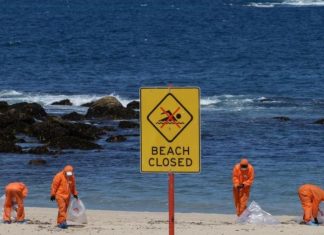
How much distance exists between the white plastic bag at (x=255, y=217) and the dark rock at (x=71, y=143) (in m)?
12.8

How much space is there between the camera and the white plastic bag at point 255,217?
2198cm

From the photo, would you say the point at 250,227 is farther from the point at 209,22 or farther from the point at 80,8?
the point at 80,8

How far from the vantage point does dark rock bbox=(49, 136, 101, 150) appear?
3437 centimetres

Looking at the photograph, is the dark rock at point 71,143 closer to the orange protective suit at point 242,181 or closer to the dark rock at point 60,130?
the dark rock at point 60,130

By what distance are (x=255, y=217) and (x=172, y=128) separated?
985cm

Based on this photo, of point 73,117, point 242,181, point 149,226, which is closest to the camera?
point 149,226

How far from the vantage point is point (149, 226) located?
854 inches

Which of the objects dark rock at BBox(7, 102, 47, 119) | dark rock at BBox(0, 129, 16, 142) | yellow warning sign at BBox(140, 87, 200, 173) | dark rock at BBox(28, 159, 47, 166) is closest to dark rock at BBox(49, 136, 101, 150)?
dark rock at BBox(0, 129, 16, 142)

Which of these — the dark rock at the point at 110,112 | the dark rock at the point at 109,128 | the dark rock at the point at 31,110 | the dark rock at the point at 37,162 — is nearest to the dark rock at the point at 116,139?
the dark rock at the point at 109,128

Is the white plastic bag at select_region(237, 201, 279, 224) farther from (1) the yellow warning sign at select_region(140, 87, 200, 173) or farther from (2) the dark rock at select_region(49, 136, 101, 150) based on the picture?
(2) the dark rock at select_region(49, 136, 101, 150)

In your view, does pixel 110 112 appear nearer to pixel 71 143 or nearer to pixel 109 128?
pixel 109 128

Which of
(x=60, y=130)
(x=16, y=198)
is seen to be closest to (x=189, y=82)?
(x=60, y=130)

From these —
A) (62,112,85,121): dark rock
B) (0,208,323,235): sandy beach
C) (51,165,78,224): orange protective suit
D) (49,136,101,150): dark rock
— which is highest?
(62,112,85,121): dark rock

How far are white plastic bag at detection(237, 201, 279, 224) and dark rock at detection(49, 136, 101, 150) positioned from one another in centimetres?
1275
